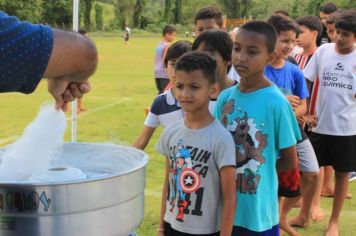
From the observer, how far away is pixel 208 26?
4355 millimetres

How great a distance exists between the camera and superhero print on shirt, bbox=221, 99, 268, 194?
2344 mm

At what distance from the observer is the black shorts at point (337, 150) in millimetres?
3758

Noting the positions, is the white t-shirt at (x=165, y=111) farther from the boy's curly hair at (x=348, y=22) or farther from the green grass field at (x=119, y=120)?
the boy's curly hair at (x=348, y=22)

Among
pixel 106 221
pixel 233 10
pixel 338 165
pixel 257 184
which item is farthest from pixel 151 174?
pixel 233 10

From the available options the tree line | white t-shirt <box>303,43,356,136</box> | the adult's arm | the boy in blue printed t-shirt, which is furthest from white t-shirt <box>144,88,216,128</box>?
the tree line

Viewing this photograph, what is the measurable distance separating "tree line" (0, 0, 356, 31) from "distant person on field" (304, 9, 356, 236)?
3677 cm

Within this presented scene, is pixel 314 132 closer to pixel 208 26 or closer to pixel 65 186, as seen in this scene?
pixel 208 26

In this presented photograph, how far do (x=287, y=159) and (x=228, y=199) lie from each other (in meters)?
0.44

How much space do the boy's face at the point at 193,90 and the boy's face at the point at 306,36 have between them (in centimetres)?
257

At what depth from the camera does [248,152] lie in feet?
7.73

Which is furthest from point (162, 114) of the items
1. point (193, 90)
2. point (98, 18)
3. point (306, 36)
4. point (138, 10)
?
point (138, 10)

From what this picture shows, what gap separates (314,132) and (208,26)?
4.14 ft

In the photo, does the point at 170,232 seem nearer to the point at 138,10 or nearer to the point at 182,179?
the point at 182,179

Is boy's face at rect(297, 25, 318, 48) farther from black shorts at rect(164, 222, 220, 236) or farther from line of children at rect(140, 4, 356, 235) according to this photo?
black shorts at rect(164, 222, 220, 236)
